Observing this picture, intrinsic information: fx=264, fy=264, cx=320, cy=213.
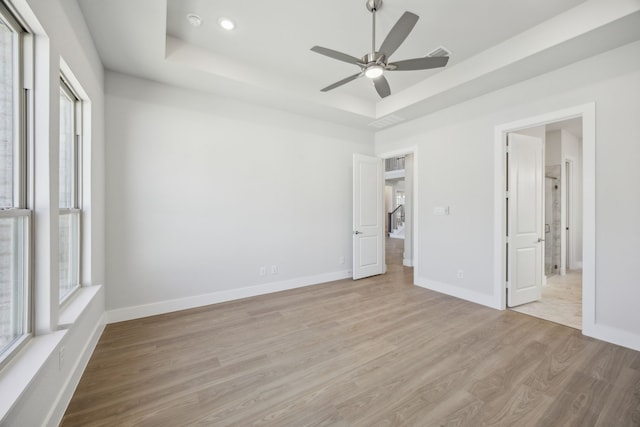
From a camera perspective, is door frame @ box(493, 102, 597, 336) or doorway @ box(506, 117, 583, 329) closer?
door frame @ box(493, 102, 597, 336)

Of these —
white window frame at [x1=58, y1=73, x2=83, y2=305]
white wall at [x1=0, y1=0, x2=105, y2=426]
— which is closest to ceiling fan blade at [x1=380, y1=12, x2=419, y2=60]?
white wall at [x1=0, y1=0, x2=105, y2=426]

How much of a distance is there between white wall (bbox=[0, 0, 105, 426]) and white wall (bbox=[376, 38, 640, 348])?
173 inches

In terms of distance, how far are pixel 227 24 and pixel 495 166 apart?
3.67 metres

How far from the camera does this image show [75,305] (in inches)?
83.7

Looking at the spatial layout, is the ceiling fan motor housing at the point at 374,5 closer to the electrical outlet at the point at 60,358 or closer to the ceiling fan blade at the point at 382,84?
the ceiling fan blade at the point at 382,84

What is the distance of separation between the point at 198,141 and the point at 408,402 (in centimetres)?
366

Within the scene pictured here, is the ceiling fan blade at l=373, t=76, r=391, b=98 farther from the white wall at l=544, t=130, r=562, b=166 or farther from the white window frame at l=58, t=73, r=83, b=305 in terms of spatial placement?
the white wall at l=544, t=130, r=562, b=166

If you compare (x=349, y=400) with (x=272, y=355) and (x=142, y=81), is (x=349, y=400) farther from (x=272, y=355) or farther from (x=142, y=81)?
(x=142, y=81)

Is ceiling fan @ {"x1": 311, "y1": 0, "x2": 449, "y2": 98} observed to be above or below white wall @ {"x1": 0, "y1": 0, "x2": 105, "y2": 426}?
above

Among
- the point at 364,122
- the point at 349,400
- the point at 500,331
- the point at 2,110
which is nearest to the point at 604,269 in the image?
the point at 500,331

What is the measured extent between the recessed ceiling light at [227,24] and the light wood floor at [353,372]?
3.23 m

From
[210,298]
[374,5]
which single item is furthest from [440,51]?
[210,298]

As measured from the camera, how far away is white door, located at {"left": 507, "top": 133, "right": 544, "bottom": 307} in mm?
3584

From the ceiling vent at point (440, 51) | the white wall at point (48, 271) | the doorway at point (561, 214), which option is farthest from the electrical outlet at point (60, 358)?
the doorway at point (561, 214)
